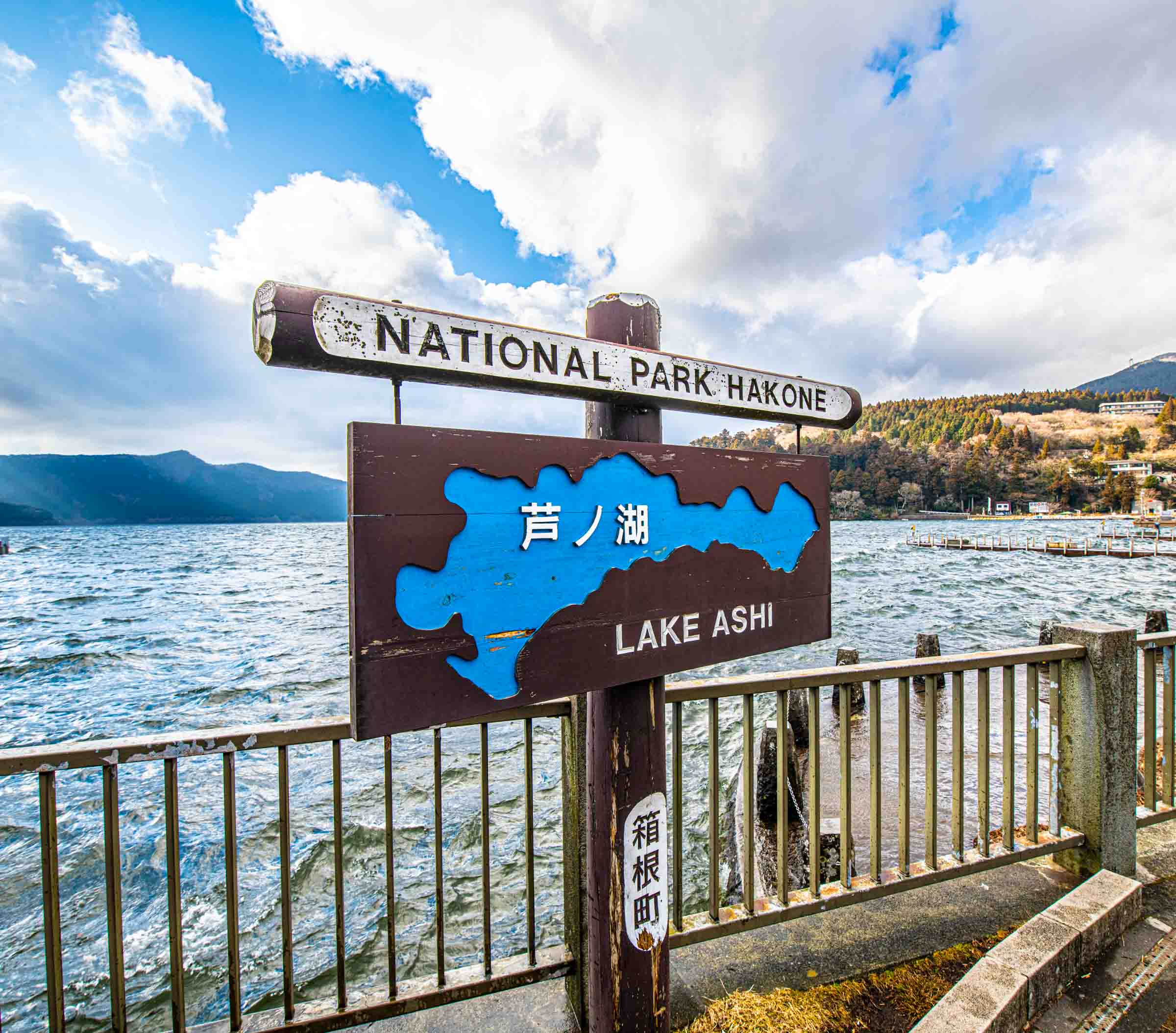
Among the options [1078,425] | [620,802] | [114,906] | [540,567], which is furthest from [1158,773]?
[1078,425]

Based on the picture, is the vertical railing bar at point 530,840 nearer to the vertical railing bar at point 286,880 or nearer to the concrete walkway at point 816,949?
the concrete walkway at point 816,949

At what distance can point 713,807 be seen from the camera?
7.95ft

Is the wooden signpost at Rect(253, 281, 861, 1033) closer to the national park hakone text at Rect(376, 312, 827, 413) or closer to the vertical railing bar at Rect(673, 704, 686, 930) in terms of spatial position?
the national park hakone text at Rect(376, 312, 827, 413)

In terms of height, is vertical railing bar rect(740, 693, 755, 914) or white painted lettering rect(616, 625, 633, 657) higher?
white painted lettering rect(616, 625, 633, 657)

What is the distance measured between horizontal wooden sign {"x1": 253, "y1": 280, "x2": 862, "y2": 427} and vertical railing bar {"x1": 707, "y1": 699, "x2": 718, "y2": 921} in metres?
1.23

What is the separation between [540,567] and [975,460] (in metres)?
140

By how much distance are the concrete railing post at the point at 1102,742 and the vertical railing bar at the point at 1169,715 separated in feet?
1.31

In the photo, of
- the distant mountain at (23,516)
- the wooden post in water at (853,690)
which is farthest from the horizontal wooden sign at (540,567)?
the distant mountain at (23,516)

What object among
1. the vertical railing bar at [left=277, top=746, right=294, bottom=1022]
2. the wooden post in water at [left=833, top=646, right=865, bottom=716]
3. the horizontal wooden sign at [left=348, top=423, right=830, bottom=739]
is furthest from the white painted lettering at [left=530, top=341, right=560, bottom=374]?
the wooden post in water at [left=833, top=646, right=865, bottom=716]

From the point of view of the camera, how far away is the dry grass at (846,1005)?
2.10 meters

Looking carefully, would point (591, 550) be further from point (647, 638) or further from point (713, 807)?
point (713, 807)

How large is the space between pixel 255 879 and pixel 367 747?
11.7 feet

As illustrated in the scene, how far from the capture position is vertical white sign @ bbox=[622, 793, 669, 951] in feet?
5.99

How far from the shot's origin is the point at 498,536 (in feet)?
4.81
